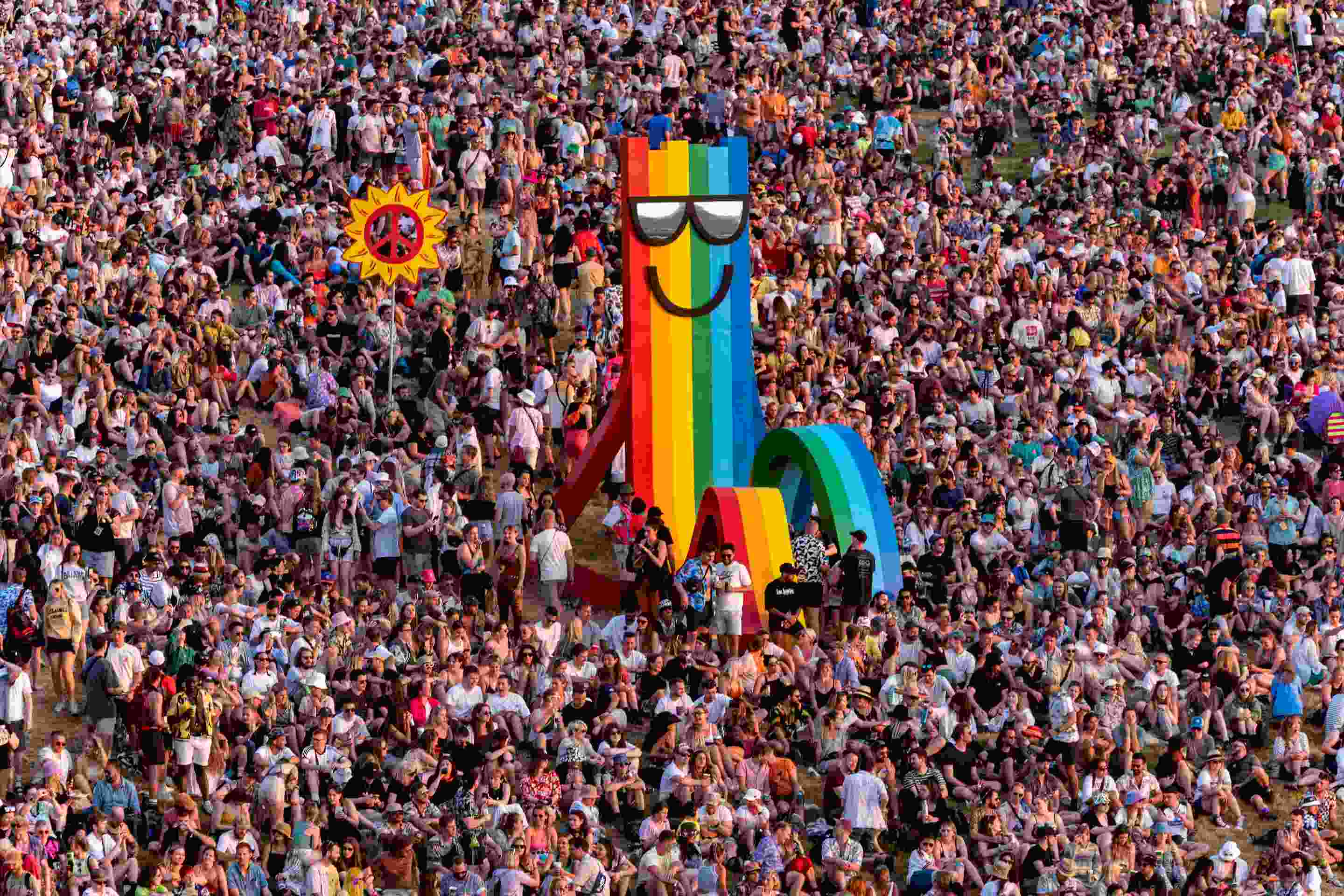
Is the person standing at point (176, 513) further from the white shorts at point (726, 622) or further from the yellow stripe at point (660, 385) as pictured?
the white shorts at point (726, 622)

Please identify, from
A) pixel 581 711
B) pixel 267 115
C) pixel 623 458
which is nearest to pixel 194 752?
pixel 581 711

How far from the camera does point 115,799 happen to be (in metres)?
28.6

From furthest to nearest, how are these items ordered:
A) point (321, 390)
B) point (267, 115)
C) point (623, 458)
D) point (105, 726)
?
point (267, 115), point (321, 390), point (623, 458), point (105, 726)

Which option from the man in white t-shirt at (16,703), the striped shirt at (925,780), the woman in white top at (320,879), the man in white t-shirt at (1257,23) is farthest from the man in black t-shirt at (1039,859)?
the man in white t-shirt at (1257,23)

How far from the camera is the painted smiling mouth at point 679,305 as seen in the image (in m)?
34.7

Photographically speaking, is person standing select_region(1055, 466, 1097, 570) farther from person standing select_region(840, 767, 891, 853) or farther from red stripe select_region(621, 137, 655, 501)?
person standing select_region(840, 767, 891, 853)

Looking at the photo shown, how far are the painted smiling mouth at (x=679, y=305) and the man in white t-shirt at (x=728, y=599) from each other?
3.30 metres

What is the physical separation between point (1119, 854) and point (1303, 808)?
1874 mm

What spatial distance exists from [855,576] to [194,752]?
608 cm

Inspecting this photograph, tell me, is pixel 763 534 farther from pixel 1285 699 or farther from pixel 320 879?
pixel 320 879

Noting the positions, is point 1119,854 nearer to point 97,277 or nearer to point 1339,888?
point 1339,888

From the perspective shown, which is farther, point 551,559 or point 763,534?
point 551,559

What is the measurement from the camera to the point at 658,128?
40062mm

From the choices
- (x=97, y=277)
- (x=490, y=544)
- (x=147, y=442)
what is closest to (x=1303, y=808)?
(x=490, y=544)
